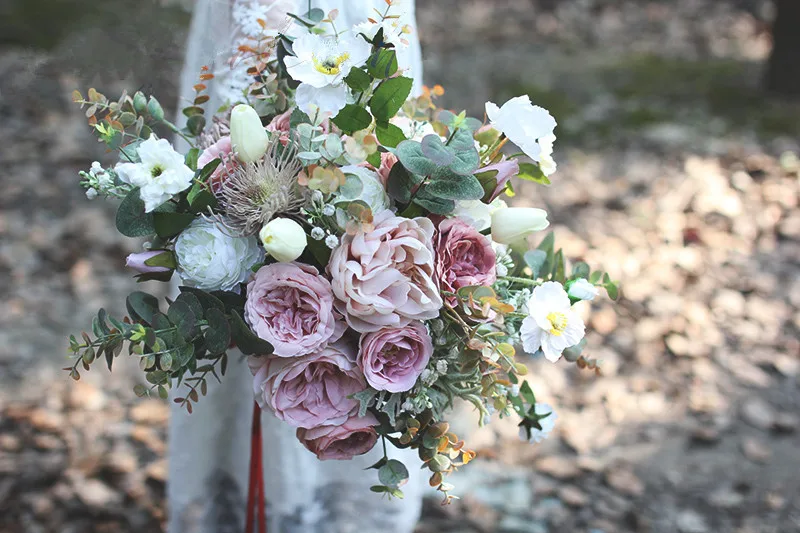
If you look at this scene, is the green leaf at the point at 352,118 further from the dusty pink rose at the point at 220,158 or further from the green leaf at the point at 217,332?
the green leaf at the point at 217,332

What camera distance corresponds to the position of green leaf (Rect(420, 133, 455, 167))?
3.35ft

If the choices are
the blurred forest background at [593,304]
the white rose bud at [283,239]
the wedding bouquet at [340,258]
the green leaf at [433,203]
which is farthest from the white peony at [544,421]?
the blurred forest background at [593,304]

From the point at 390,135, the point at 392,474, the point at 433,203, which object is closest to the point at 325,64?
the point at 390,135

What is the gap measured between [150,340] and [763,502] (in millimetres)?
1848

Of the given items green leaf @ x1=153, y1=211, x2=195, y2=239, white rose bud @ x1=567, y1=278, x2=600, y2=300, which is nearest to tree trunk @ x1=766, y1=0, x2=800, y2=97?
white rose bud @ x1=567, y1=278, x2=600, y2=300

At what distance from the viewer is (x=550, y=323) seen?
1060 mm

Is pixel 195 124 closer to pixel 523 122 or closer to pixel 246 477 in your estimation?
pixel 523 122

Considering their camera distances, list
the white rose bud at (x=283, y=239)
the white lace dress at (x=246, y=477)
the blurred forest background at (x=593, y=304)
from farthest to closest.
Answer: the blurred forest background at (x=593, y=304) → the white lace dress at (x=246, y=477) → the white rose bud at (x=283, y=239)

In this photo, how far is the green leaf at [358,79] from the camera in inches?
40.8

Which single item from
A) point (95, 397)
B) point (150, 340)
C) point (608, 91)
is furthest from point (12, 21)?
point (150, 340)

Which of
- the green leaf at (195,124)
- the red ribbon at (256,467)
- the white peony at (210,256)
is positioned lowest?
the red ribbon at (256,467)

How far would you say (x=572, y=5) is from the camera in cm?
707

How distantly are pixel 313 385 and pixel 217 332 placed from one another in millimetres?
148

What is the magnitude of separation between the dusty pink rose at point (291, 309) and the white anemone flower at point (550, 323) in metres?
0.26
